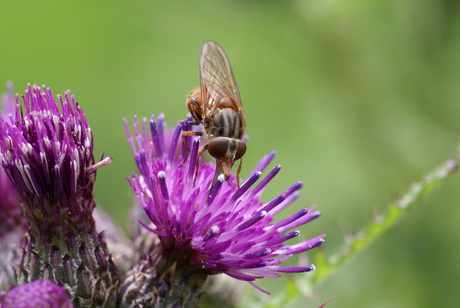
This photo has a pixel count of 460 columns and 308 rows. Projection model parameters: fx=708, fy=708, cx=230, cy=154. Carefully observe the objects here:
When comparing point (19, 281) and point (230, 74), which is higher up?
point (230, 74)

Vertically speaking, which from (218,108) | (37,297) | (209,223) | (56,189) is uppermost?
(218,108)

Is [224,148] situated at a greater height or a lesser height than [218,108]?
lesser

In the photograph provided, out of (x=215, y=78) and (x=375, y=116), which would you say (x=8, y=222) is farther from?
(x=375, y=116)

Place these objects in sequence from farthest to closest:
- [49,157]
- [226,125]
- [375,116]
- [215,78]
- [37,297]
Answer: [375,116] → [215,78] → [226,125] → [49,157] → [37,297]

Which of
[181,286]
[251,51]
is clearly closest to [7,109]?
[181,286]

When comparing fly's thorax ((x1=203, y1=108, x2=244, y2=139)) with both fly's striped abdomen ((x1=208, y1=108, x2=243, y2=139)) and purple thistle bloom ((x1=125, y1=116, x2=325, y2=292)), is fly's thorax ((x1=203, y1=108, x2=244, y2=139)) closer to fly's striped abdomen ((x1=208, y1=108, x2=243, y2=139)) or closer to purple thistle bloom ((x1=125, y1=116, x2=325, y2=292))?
fly's striped abdomen ((x1=208, y1=108, x2=243, y2=139))

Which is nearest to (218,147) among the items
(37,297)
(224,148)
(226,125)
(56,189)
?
(224,148)

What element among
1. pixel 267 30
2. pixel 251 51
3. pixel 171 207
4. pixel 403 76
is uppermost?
pixel 251 51

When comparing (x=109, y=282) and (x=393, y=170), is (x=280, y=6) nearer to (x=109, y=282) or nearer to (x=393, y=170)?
(x=393, y=170)
